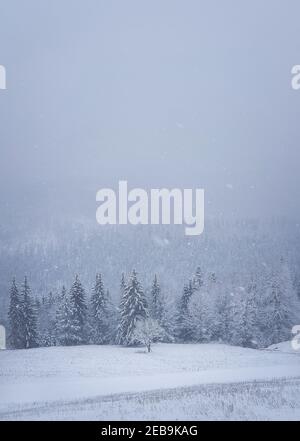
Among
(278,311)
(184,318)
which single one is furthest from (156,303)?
(278,311)

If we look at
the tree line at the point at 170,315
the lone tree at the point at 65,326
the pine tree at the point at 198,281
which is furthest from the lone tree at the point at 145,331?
the pine tree at the point at 198,281

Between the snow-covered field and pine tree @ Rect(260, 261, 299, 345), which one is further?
pine tree @ Rect(260, 261, 299, 345)

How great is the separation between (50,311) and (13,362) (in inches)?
1358

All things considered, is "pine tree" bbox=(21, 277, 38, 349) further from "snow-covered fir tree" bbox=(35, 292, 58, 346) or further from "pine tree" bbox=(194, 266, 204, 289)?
"pine tree" bbox=(194, 266, 204, 289)

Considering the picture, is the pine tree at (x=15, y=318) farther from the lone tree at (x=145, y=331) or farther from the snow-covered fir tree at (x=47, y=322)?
the lone tree at (x=145, y=331)

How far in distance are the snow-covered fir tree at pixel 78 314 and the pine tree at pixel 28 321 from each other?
4.85m

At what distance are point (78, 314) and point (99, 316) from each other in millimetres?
4102

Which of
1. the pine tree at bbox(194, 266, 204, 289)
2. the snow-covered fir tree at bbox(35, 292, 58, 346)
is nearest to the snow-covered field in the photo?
the pine tree at bbox(194, 266, 204, 289)

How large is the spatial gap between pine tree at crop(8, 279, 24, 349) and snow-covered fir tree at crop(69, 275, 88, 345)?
6.47 m

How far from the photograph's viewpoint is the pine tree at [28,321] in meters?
52.4

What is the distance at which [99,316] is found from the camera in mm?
56688

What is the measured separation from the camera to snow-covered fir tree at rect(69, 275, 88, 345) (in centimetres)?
5331
